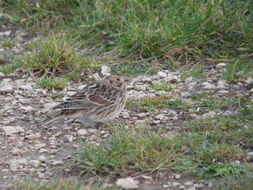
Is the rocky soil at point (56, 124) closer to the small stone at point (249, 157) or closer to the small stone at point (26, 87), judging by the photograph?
the small stone at point (26, 87)

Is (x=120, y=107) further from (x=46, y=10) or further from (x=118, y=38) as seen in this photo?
(x=46, y=10)

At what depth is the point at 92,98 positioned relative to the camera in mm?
8305

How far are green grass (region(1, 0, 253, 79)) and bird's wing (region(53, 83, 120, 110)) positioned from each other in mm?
1361

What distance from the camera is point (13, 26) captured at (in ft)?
38.3

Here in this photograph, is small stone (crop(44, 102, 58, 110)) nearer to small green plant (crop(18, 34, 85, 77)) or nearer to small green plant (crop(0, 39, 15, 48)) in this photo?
small green plant (crop(18, 34, 85, 77))

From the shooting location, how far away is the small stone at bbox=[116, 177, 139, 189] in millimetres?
6309

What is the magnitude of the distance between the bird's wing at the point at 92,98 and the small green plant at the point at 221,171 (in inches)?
85.7

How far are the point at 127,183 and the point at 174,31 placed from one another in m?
4.10

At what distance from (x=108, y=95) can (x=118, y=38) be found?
2.08 metres

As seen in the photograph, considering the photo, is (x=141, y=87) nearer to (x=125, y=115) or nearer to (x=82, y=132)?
(x=125, y=115)

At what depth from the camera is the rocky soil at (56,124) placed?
266 inches

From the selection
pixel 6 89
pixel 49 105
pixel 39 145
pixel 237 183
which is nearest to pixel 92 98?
pixel 49 105

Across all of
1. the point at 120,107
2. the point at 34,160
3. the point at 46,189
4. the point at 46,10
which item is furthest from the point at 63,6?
the point at 46,189

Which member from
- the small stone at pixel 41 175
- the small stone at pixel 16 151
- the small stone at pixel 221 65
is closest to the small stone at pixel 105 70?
the small stone at pixel 221 65
